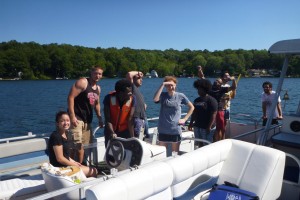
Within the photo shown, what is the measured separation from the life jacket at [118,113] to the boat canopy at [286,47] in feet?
7.57

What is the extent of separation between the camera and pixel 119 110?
425 cm

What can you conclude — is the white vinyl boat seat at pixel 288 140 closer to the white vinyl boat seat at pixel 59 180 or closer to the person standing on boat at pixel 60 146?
the person standing on boat at pixel 60 146

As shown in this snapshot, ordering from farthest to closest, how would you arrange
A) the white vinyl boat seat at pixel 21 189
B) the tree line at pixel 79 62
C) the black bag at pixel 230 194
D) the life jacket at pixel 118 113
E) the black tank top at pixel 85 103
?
1. the tree line at pixel 79 62
2. the black tank top at pixel 85 103
3. the life jacket at pixel 118 113
4. the white vinyl boat seat at pixel 21 189
5. the black bag at pixel 230 194

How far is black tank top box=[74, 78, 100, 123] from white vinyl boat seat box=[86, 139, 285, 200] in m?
1.58

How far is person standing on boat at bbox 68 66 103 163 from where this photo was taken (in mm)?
4250

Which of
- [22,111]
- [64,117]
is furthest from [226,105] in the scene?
[22,111]

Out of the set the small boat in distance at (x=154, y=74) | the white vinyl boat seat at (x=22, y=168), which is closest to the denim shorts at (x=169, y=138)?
the white vinyl boat seat at (x=22, y=168)

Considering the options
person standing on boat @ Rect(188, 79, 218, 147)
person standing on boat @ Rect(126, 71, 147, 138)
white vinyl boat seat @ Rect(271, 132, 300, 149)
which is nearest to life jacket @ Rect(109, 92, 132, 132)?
person standing on boat @ Rect(126, 71, 147, 138)

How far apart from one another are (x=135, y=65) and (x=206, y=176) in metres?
72.3

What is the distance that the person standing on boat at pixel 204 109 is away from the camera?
468cm

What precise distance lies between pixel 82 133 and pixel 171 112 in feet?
4.50

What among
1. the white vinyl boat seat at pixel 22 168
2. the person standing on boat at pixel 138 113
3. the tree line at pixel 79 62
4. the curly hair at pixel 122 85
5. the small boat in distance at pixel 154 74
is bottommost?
the white vinyl boat seat at pixel 22 168

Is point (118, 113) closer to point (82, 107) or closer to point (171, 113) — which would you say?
point (82, 107)

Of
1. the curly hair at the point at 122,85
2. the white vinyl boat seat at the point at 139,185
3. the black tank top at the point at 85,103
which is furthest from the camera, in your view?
the black tank top at the point at 85,103
